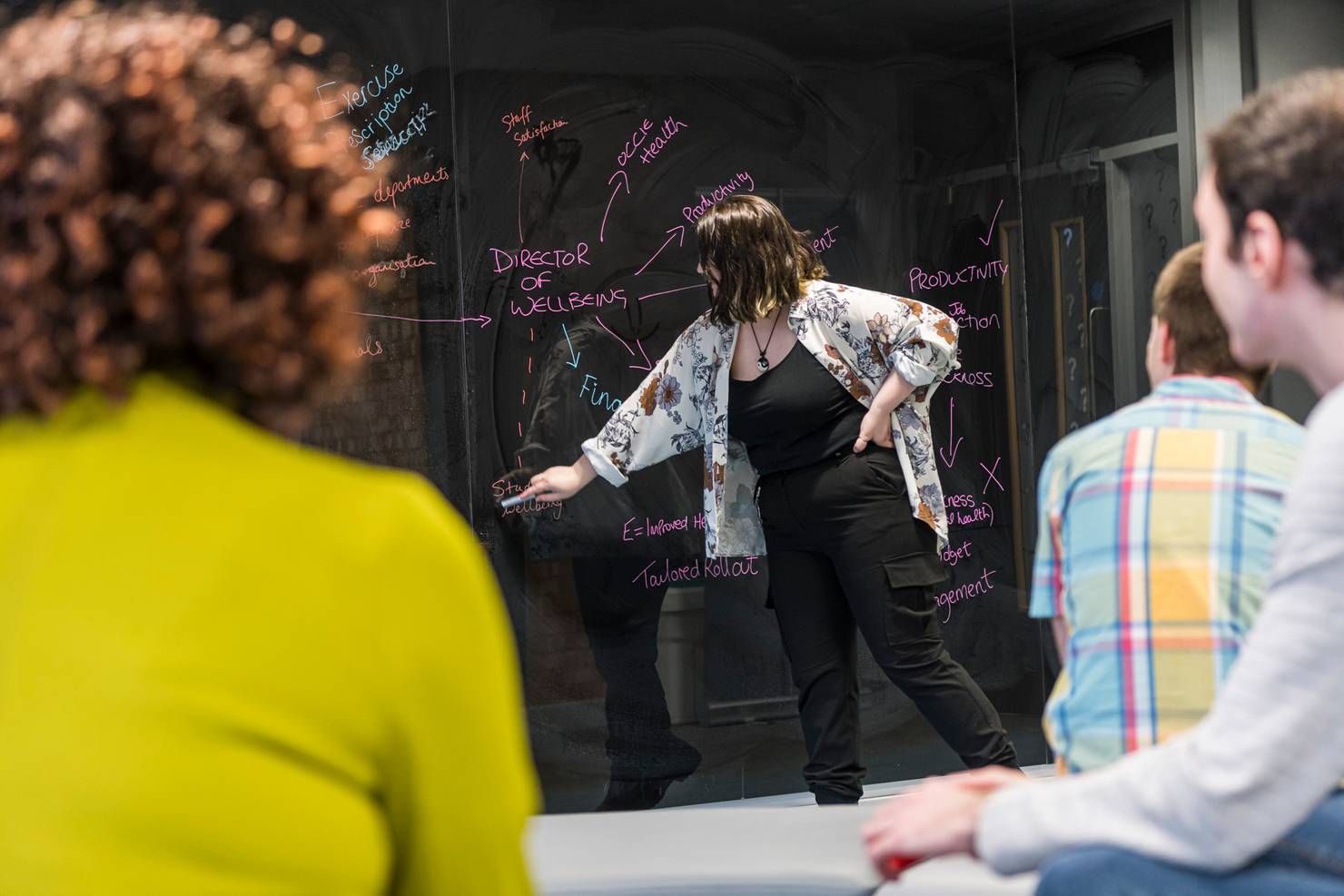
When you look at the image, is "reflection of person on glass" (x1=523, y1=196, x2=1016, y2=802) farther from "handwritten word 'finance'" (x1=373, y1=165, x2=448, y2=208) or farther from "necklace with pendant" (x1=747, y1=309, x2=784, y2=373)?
"handwritten word 'finance'" (x1=373, y1=165, x2=448, y2=208)

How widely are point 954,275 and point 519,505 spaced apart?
162cm

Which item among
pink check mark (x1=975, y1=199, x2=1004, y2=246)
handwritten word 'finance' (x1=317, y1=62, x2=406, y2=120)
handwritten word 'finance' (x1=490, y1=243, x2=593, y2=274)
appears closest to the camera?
handwritten word 'finance' (x1=317, y1=62, x2=406, y2=120)

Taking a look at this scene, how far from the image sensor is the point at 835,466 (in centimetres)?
349

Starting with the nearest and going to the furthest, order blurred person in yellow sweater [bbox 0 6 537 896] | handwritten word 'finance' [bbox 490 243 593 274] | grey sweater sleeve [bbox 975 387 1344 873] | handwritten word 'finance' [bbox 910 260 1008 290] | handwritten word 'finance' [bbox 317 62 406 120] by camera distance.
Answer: blurred person in yellow sweater [bbox 0 6 537 896] < grey sweater sleeve [bbox 975 387 1344 873] < handwritten word 'finance' [bbox 317 62 406 120] < handwritten word 'finance' [bbox 490 243 593 274] < handwritten word 'finance' [bbox 910 260 1008 290]

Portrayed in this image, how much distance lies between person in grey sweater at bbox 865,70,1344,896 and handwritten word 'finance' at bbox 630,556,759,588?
9.95 feet

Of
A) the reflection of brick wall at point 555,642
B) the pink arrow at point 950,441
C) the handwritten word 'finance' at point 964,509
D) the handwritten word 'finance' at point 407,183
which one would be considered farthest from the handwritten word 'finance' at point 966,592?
the handwritten word 'finance' at point 407,183

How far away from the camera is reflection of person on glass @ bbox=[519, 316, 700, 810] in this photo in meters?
4.14

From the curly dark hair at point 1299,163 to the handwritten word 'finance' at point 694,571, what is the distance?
3194mm

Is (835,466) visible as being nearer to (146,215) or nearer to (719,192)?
(719,192)

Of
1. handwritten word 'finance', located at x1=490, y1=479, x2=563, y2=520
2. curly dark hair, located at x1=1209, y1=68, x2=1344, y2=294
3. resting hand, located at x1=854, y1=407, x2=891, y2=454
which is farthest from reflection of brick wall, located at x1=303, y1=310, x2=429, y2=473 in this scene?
curly dark hair, located at x1=1209, y1=68, x2=1344, y2=294

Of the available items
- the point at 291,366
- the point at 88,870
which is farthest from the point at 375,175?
the point at 88,870

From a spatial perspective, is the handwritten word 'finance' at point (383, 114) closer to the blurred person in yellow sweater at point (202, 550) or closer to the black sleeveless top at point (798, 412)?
the black sleeveless top at point (798, 412)

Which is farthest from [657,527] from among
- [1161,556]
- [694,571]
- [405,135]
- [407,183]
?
[1161,556]

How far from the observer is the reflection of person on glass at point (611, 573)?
414 cm
